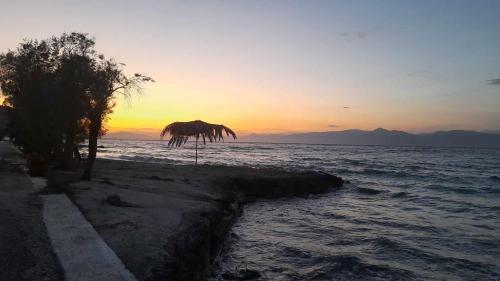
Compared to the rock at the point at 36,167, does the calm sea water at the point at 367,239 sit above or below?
below

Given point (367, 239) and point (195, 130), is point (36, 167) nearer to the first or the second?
point (367, 239)

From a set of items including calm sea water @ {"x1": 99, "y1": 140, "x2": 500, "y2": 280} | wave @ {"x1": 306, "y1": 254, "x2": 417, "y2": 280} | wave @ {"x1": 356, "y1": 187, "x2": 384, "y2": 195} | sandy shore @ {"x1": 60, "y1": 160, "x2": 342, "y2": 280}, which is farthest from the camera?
wave @ {"x1": 356, "y1": 187, "x2": 384, "y2": 195}

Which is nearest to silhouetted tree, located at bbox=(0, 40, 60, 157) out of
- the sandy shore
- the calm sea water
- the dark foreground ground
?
the sandy shore

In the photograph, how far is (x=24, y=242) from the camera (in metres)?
8.95

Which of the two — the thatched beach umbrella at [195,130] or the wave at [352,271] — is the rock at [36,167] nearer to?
the wave at [352,271]

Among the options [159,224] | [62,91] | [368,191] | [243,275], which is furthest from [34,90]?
[368,191]

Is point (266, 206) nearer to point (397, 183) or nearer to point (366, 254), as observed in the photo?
point (366, 254)

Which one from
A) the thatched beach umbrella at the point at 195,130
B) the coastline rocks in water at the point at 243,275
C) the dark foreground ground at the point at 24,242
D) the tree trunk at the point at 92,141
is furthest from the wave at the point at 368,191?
the dark foreground ground at the point at 24,242

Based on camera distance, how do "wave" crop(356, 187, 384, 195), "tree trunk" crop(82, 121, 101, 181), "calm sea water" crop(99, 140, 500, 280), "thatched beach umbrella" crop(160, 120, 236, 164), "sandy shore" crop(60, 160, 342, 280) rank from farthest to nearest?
"thatched beach umbrella" crop(160, 120, 236, 164) < "wave" crop(356, 187, 384, 195) < "tree trunk" crop(82, 121, 101, 181) < "calm sea water" crop(99, 140, 500, 280) < "sandy shore" crop(60, 160, 342, 280)

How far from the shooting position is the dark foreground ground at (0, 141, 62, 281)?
731 cm

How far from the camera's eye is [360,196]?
31.3 metres

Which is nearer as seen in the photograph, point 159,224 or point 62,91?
point 159,224

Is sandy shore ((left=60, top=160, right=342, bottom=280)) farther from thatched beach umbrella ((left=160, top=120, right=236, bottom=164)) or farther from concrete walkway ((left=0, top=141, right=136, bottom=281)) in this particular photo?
thatched beach umbrella ((left=160, top=120, right=236, bottom=164))

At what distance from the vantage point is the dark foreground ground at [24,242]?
731 centimetres
